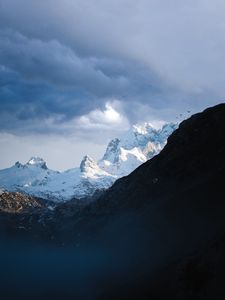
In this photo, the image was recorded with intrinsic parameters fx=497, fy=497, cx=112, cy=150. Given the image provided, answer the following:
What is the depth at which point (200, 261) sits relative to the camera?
96625 millimetres

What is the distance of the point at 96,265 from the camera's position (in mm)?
189375

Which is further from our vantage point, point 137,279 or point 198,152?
point 198,152

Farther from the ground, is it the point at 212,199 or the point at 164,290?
the point at 212,199

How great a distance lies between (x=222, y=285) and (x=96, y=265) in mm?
109903

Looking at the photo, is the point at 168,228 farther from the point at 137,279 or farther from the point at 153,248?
the point at 137,279

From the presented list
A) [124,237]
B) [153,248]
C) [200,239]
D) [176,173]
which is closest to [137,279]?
[200,239]

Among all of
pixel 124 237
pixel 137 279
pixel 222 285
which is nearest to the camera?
pixel 222 285

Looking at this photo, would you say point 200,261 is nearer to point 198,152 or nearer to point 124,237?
point 124,237

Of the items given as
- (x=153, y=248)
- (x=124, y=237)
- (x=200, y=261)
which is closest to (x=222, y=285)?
(x=200, y=261)

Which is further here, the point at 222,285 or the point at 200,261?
the point at 200,261

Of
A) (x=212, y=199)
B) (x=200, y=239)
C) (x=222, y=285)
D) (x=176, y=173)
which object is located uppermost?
(x=176, y=173)

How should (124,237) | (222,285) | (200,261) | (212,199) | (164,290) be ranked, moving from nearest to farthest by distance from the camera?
(222,285)
(200,261)
(164,290)
(212,199)
(124,237)

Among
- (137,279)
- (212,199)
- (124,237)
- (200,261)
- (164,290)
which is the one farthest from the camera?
(124,237)

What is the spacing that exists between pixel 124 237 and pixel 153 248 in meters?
34.0
